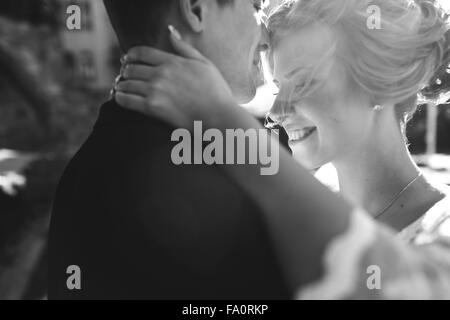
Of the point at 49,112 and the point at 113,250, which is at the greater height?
the point at 49,112

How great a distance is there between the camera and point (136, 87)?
40.3 inches

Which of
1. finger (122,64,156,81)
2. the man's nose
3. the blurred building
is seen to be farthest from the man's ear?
the blurred building

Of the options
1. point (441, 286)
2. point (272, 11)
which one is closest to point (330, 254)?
point (441, 286)

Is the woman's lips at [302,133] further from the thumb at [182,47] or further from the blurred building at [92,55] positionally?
the blurred building at [92,55]

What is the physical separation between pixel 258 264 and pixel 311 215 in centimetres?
13

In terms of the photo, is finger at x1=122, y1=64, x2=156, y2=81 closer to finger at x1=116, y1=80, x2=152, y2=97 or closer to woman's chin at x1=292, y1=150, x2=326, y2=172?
finger at x1=116, y1=80, x2=152, y2=97

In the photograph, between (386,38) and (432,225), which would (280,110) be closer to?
(386,38)

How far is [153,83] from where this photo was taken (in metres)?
1.03

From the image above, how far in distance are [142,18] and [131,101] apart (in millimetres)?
167

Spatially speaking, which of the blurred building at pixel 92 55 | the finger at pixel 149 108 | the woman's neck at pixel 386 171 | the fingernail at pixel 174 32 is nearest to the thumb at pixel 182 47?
the fingernail at pixel 174 32

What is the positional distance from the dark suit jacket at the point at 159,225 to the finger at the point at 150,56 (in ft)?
0.33

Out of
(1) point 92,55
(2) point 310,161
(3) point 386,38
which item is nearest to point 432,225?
(2) point 310,161

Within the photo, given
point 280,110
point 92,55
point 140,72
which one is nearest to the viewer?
point 140,72
